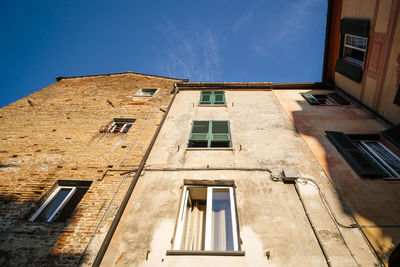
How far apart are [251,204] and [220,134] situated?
2.64 metres

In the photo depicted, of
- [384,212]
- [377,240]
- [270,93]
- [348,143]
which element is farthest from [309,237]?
[270,93]

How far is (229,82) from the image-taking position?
939cm

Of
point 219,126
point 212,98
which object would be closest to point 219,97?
point 212,98

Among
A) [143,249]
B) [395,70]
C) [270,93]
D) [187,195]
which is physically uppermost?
[270,93]

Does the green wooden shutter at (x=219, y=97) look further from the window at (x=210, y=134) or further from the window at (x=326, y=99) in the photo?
the window at (x=326, y=99)

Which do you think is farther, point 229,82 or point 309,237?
point 229,82

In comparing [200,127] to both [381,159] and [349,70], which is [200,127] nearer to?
[381,159]

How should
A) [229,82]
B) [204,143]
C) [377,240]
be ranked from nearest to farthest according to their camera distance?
1. [377,240]
2. [204,143]
3. [229,82]

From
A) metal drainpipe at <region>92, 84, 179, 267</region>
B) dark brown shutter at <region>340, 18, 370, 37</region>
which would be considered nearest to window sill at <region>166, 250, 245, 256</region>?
metal drainpipe at <region>92, 84, 179, 267</region>

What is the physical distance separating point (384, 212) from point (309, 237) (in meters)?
1.70

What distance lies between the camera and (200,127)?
651cm

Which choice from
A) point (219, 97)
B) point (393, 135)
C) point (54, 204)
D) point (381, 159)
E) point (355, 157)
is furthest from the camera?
point (219, 97)

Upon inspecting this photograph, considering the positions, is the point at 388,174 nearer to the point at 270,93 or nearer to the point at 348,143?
the point at 348,143

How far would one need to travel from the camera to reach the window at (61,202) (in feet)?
12.6
